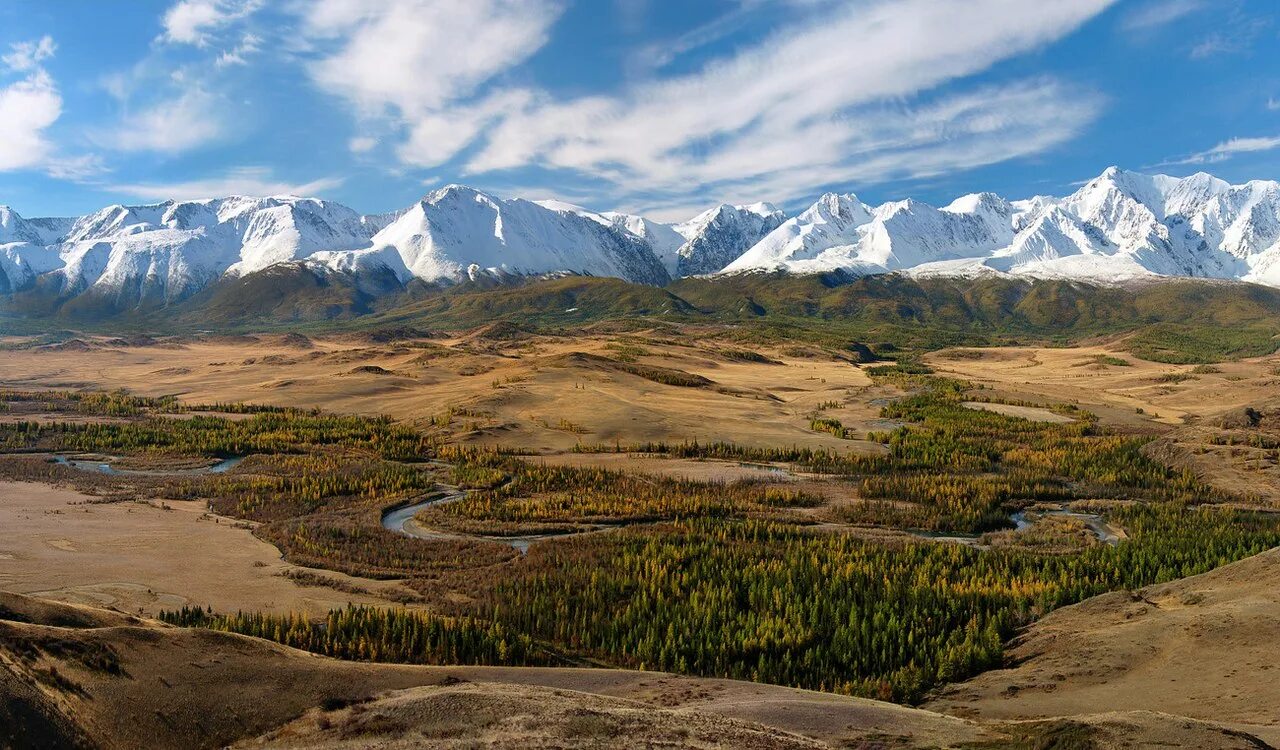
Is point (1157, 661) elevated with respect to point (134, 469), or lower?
lower

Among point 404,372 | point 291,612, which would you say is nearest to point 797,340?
point 404,372

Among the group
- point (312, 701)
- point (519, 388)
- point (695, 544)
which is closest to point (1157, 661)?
point (695, 544)

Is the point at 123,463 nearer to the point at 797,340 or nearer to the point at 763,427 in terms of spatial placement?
the point at 763,427

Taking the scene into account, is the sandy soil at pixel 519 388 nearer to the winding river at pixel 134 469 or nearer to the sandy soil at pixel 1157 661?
the winding river at pixel 134 469

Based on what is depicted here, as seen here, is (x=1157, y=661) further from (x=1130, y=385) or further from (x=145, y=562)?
(x=1130, y=385)

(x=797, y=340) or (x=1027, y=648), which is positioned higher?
(x=797, y=340)
